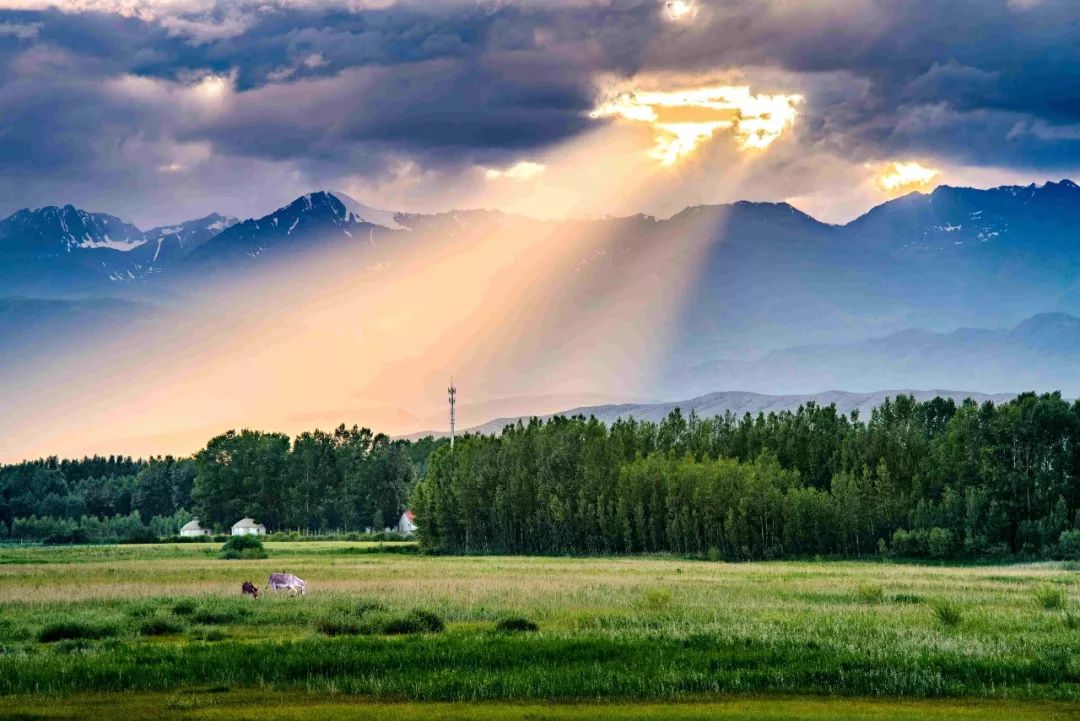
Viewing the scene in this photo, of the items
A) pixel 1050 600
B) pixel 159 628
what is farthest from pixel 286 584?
pixel 1050 600

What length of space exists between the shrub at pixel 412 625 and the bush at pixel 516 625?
2.12 meters

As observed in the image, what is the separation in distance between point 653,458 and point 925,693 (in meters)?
108

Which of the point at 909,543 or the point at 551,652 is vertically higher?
the point at 909,543

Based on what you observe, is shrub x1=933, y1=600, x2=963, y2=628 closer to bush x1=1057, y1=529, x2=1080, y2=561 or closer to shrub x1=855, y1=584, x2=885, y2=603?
shrub x1=855, y1=584, x2=885, y2=603

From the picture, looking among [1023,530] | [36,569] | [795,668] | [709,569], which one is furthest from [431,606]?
[1023,530]

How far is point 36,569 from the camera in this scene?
91.6 meters

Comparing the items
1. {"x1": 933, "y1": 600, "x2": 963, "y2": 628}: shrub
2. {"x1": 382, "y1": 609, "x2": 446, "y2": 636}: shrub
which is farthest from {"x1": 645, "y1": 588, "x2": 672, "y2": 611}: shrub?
{"x1": 933, "y1": 600, "x2": 963, "y2": 628}: shrub

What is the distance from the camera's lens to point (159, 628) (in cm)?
4544

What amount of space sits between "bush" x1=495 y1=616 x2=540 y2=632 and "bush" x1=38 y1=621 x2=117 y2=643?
1335 cm

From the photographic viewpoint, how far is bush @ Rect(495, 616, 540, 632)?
45125 millimetres

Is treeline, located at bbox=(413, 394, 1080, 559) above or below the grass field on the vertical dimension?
above

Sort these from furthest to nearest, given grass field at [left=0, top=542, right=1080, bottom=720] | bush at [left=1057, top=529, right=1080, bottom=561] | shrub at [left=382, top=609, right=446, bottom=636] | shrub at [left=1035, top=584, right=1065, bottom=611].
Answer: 1. bush at [left=1057, top=529, right=1080, bottom=561]
2. shrub at [left=1035, top=584, right=1065, bottom=611]
3. shrub at [left=382, top=609, right=446, bottom=636]
4. grass field at [left=0, top=542, right=1080, bottom=720]

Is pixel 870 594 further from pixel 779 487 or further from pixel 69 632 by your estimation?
pixel 779 487

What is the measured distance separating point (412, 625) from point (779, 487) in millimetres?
93513
